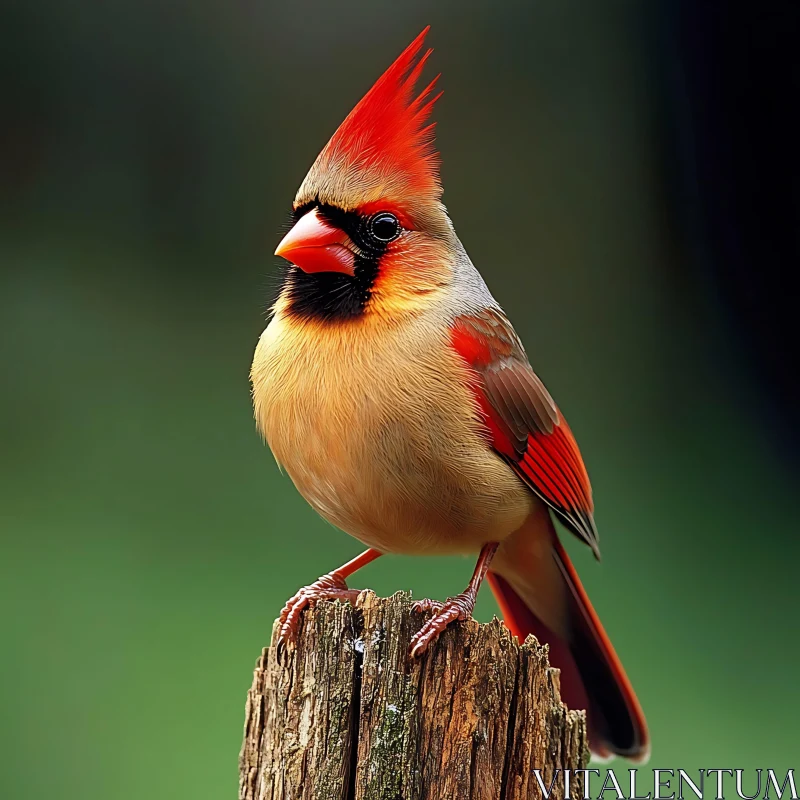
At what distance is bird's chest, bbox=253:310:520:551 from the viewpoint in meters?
1.53

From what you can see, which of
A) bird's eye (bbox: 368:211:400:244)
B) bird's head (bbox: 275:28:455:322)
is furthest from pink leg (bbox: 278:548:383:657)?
bird's eye (bbox: 368:211:400:244)

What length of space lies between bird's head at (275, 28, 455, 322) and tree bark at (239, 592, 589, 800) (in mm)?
454

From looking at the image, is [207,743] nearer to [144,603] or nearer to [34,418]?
[144,603]

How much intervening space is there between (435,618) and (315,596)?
232mm

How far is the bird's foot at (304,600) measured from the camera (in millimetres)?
1528

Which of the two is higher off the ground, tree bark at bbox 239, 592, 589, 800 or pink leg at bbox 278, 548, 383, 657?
pink leg at bbox 278, 548, 383, 657

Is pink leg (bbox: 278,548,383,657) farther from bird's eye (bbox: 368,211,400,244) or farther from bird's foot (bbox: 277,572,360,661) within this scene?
bird's eye (bbox: 368,211,400,244)

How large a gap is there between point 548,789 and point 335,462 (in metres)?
0.53

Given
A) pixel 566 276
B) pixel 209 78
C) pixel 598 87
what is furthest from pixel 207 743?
pixel 598 87

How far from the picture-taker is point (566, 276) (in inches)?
147

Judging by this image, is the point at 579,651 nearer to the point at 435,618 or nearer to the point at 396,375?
the point at 435,618

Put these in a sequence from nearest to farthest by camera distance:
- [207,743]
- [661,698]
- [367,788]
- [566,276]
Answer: [367,788], [207,743], [661,698], [566,276]

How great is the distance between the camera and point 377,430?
5.00ft

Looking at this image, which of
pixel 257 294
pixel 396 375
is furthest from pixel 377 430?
pixel 257 294
